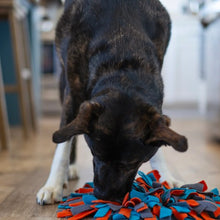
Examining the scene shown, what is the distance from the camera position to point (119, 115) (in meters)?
1.19

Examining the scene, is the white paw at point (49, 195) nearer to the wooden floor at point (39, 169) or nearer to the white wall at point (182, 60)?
the wooden floor at point (39, 169)

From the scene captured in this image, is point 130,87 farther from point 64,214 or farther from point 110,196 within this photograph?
point 64,214

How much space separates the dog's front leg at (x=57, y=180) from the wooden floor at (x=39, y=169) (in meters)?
0.04

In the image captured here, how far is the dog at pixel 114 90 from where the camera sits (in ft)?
3.92

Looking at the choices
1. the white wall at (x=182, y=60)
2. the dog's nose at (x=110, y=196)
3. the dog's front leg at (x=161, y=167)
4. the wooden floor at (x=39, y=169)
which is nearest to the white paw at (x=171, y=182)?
the dog's front leg at (x=161, y=167)

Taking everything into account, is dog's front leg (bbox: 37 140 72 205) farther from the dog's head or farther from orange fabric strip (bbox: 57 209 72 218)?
the dog's head

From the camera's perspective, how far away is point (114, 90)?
126 cm

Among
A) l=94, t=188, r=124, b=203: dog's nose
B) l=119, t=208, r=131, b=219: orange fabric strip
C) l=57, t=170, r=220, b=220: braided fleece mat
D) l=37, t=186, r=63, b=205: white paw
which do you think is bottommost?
l=37, t=186, r=63, b=205: white paw

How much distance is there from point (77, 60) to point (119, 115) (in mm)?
498

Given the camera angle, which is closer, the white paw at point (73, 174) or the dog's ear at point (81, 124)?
the dog's ear at point (81, 124)

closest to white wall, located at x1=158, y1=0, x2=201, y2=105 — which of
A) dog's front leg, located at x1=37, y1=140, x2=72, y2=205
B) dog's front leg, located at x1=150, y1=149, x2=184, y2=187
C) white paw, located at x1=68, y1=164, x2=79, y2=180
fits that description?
white paw, located at x1=68, y1=164, x2=79, y2=180

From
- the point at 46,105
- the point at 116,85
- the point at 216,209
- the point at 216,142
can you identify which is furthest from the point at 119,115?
the point at 46,105

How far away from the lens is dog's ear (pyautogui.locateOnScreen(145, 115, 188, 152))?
1.08 metres

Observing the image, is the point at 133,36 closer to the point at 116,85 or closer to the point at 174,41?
the point at 116,85
